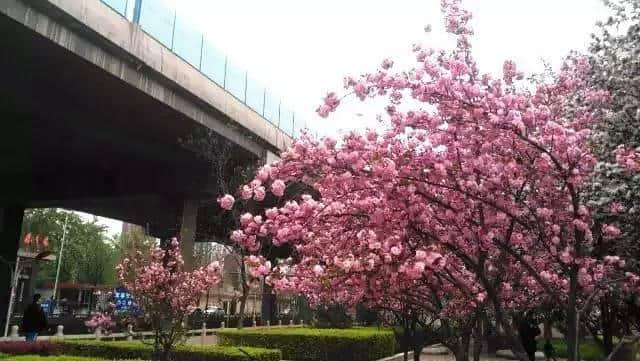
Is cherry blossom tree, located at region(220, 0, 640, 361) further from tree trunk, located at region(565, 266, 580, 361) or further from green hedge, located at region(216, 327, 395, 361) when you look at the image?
green hedge, located at region(216, 327, 395, 361)

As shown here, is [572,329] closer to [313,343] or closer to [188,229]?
[313,343]

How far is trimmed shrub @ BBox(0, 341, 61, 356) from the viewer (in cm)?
1266

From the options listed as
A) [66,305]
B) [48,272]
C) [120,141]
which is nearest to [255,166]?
[120,141]

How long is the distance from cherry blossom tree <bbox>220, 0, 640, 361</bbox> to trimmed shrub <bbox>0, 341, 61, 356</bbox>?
28.3ft

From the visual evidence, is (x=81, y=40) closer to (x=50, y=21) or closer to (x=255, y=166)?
(x=50, y=21)

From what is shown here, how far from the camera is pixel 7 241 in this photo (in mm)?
36656

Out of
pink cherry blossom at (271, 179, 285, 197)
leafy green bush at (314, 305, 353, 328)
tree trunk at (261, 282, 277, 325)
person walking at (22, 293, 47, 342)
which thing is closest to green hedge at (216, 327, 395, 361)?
leafy green bush at (314, 305, 353, 328)

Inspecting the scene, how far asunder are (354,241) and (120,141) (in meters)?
20.2

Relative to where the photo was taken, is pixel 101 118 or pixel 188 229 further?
pixel 188 229

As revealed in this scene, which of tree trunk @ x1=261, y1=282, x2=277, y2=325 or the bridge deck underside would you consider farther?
tree trunk @ x1=261, y1=282, x2=277, y2=325

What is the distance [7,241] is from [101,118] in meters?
20.1

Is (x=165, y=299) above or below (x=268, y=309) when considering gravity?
below

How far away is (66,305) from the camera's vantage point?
56.1 meters

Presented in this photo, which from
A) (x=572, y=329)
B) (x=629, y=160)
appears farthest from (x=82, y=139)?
(x=629, y=160)
